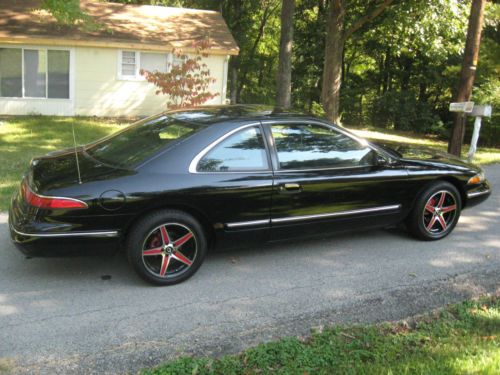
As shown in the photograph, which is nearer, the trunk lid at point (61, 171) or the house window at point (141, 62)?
the trunk lid at point (61, 171)

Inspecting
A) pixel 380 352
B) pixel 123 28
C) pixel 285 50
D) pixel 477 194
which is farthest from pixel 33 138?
pixel 380 352

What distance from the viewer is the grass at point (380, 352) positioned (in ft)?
10.1

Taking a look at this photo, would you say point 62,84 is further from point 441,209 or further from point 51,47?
point 441,209

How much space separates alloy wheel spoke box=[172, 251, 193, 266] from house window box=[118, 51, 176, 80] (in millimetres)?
14230

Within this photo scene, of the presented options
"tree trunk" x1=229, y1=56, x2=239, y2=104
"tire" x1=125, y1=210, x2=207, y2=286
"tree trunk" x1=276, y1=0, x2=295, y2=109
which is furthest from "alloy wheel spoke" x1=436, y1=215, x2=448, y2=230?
"tree trunk" x1=229, y1=56, x2=239, y2=104

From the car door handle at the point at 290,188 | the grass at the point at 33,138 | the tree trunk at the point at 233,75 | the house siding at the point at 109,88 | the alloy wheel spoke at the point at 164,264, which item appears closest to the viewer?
the alloy wheel spoke at the point at 164,264

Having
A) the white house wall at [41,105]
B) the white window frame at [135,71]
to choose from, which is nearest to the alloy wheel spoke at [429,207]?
the white window frame at [135,71]

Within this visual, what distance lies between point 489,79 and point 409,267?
11824 millimetres

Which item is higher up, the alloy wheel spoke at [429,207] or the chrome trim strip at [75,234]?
the alloy wheel spoke at [429,207]

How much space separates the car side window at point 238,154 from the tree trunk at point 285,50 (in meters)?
9.42

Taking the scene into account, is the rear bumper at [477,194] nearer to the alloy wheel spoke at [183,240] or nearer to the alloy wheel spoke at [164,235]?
the alloy wheel spoke at [183,240]

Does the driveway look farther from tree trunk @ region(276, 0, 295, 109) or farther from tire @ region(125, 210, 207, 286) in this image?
tree trunk @ region(276, 0, 295, 109)

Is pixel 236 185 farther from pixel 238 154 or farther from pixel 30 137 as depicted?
pixel 30 137

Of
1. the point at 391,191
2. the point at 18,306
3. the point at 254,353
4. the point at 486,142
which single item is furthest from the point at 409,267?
the point at 486,142
